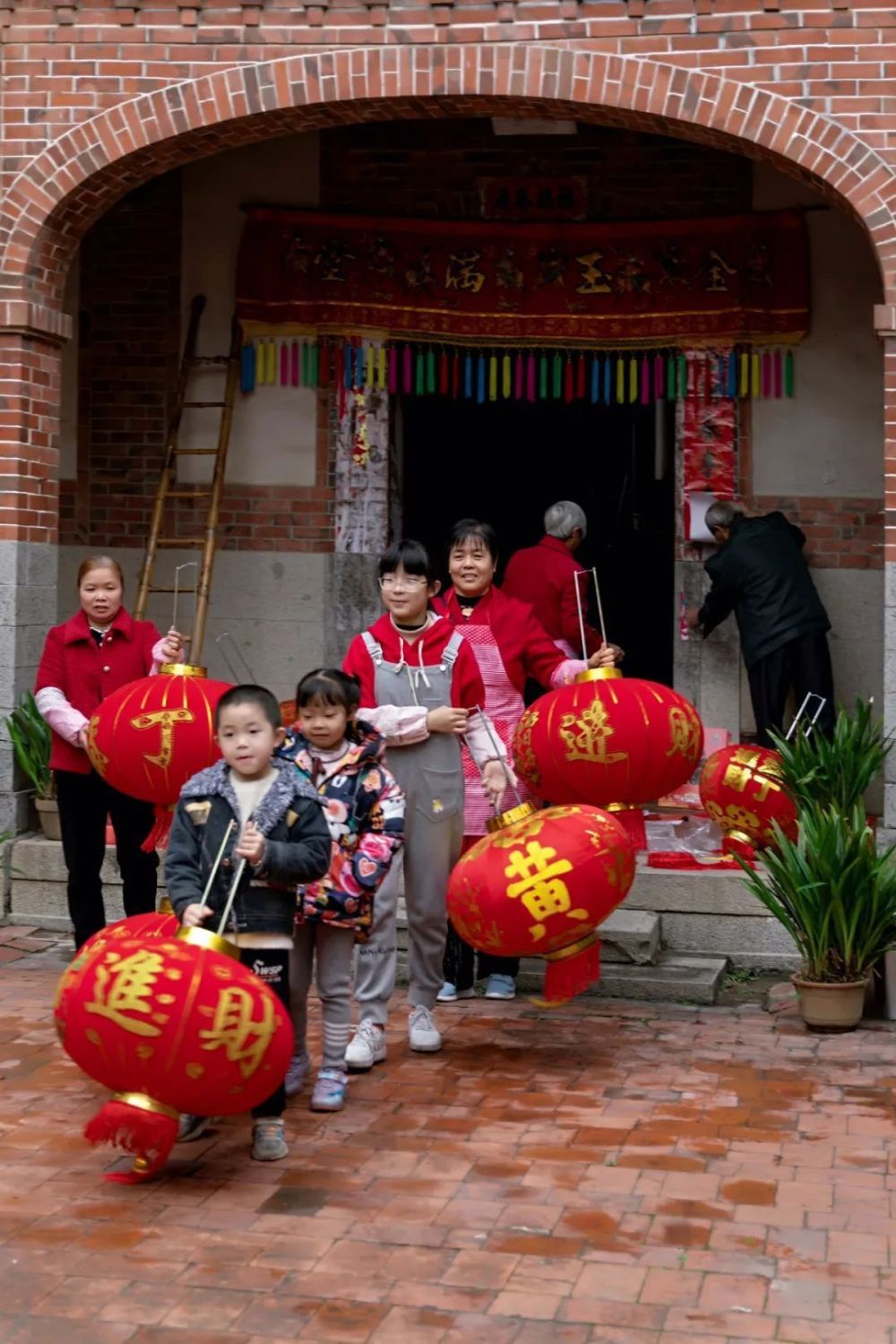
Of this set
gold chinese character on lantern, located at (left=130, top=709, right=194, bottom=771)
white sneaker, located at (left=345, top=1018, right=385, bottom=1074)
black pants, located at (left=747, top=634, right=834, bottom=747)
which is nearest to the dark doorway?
black pants, located at (left=747, top=634, right=834, bottom=747)

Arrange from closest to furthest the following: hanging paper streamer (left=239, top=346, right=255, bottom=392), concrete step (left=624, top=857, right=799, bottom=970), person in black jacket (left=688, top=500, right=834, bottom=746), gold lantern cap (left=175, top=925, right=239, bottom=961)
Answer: gold lantern cap (left=175, top=925, right=239, bottom=961), concrete step (left=624, top=857, right=799, bottom=970), person in black jacket (left=688, top=500, right=834, bottom=746), hanging paper streamer (left=239, top=346, right=255, bottom=392)

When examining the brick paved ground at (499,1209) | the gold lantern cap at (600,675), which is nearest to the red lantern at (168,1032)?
the brick paved ground at (499,1209)

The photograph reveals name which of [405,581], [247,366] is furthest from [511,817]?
[247,366]

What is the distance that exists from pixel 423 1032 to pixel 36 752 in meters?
2.76

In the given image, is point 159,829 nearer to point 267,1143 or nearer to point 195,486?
point 267,1143

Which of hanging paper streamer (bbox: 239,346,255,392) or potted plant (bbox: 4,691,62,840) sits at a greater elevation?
hanging paper streamer (bbox: 239,346,255,392)

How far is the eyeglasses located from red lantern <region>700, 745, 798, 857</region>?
5.59ft

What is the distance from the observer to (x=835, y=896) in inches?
244

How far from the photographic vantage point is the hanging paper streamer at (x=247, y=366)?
991cm

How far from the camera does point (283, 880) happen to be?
15.9ft

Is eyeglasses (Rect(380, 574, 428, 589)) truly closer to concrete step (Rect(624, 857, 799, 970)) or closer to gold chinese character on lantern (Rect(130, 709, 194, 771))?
gold chinese character on lantern (Rect(130, 709, 194, 771))

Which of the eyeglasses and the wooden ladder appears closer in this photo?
the eyeglasses

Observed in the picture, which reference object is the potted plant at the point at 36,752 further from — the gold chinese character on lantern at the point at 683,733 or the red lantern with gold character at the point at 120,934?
the gold chinese character on lantern at the point at 683,733

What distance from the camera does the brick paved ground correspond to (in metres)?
3.85
